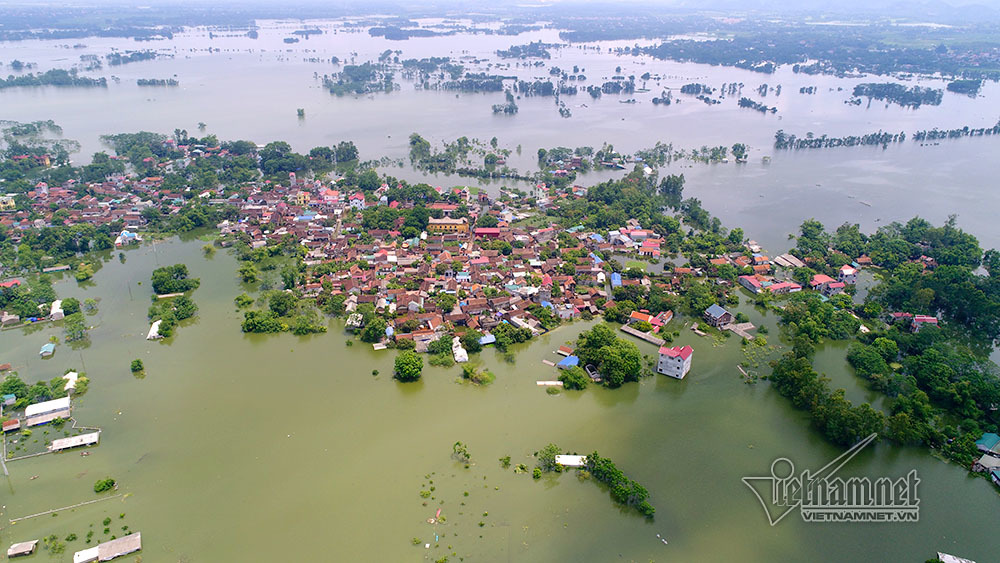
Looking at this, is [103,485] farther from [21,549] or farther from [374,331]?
[374,331]

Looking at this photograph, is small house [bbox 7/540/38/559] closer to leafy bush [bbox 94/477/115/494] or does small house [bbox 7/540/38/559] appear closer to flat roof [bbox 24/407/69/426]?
leafy bush [bbox 94/477/115/494]

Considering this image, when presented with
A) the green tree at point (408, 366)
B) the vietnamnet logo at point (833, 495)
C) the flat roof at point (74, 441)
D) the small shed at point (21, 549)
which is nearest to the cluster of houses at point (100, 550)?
the small shed at point (21, 549)

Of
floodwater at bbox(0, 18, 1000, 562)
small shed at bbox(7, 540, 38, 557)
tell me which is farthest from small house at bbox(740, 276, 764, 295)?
small shed at bbox(7, 540, 38, 557)

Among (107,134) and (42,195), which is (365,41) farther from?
(42,195)

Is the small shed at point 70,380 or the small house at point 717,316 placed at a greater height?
the small house at point 717,316

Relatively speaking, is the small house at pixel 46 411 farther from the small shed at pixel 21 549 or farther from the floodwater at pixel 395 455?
the small shed at pixel 21 549

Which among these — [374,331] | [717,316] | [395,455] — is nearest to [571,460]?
[395,455]
